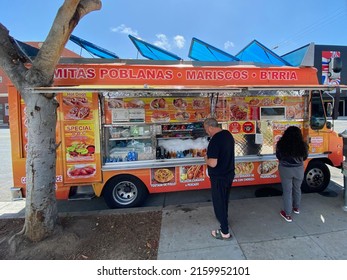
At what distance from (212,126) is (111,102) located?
7.23ft

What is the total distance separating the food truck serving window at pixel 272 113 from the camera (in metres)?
4.87

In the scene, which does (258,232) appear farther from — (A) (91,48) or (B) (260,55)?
(A) (91,48)

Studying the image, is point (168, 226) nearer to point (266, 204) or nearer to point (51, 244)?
point (51, 244)

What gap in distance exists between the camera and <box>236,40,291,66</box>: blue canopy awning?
5686 millimetres

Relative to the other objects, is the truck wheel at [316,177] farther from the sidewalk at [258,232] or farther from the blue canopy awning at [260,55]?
the blue canopy awning at [260,55]

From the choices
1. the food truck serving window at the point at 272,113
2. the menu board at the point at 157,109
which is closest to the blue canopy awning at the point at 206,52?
the food truck serving window at the point at 272,113

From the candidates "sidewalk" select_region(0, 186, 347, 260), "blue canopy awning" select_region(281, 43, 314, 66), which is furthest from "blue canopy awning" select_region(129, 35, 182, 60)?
"sidewalk" select_region(0, 186, 347, 260)

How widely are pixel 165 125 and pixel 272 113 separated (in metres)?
2.40

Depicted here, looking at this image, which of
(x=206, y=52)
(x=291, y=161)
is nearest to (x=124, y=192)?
(x=291, y=161)

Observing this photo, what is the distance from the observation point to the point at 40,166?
2.99 metres

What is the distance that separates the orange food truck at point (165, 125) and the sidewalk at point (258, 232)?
2.16 feet

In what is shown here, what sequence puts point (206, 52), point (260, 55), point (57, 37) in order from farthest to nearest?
1. point (260, 55)
2. point (206, 52)
3. point (57, 37)

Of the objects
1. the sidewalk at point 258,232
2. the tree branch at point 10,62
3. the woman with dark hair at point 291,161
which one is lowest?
the sidewalk at point 258,232

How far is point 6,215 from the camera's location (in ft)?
13.9
